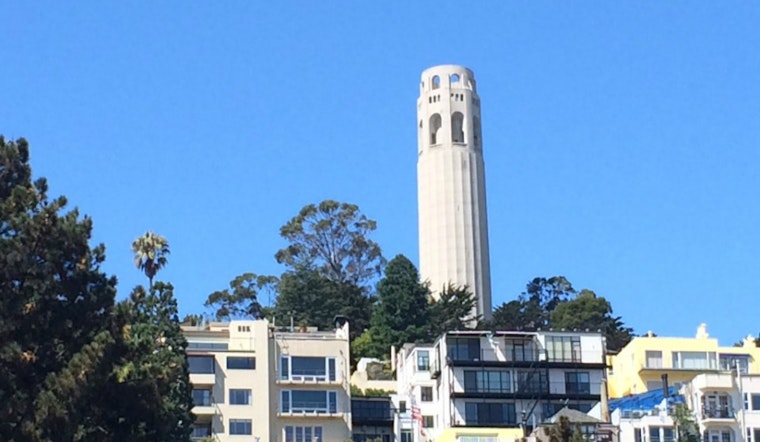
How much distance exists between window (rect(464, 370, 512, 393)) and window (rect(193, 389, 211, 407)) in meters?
13.1

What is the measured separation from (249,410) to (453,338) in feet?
37.7

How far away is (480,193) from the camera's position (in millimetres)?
144875

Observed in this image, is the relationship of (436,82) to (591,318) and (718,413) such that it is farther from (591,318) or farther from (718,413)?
(718,413)

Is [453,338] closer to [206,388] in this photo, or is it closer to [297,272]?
[206,388]

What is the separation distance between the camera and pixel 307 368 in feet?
271

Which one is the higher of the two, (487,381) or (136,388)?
(487,381)

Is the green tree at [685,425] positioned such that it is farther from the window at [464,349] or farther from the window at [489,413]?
the window at [464,349]

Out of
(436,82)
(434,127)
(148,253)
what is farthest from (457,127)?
(148,253)

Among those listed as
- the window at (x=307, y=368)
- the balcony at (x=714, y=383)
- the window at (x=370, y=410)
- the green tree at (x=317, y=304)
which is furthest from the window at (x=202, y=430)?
the green tree at (x=317, y=304)

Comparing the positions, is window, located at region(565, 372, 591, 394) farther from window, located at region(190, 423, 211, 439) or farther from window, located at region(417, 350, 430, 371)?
window, located at region(190, 423, 211, 439)

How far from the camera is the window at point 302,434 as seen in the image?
81125 mm

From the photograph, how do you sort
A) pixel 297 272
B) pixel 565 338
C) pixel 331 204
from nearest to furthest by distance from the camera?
pixel 565 338
pixel 297 272
pixel 331 204

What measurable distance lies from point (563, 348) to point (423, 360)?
8.11m

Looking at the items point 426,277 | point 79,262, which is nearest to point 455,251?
point 426,277
